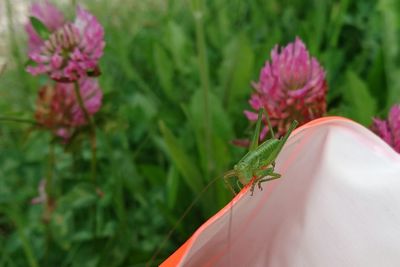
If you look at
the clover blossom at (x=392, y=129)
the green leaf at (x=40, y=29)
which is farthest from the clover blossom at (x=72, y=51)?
the clover blossom at (x=392, y=129)

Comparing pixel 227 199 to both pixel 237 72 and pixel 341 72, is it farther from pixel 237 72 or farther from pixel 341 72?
pixel 341 72

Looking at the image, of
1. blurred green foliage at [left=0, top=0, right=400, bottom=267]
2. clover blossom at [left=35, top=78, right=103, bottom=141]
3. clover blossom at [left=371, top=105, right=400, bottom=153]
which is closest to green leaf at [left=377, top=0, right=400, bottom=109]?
blurred green foliage at [left=0, top=0, right=400, bottom=267]

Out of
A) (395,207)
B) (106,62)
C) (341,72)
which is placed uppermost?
(106,62)

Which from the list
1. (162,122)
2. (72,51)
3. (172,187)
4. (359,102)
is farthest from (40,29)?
(359,102)

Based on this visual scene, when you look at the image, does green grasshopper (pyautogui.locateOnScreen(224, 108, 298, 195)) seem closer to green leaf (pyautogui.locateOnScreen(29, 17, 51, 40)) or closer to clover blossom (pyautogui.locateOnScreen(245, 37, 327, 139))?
clover blossom (pyautogui.locateOnScreen(245, 37, 327, 139))

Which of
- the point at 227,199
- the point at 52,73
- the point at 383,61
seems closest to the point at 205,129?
the point at 227,199
